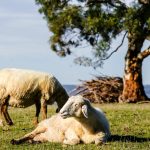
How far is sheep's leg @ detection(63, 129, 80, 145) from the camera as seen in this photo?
1148 cm

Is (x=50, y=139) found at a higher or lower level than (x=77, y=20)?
lower

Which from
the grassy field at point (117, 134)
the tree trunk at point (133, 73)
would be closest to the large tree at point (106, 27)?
the tree trunk at point (133, 73)

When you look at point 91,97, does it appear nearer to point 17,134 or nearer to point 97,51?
point 97,51

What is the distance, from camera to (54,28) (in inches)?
1455

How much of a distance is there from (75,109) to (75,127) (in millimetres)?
525

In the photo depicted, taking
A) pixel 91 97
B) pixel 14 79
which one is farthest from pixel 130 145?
pixel 91 97

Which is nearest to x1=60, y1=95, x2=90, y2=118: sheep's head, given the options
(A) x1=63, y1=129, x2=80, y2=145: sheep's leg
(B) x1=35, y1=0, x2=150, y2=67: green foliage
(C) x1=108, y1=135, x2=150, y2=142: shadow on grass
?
(A) x1=63, y1=129, x2=80, y2=145: sheep's leg

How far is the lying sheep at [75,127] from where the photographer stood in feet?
37.0

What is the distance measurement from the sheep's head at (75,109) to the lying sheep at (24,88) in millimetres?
6126

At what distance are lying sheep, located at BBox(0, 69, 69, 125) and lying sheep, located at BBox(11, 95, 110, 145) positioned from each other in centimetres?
532

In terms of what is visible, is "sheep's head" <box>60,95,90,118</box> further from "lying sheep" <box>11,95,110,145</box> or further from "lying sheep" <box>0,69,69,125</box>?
"lying sheep" <box>0,69,69,125</box>

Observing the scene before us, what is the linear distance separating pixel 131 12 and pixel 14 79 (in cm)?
1719

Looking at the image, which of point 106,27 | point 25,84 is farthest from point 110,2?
point 25,84

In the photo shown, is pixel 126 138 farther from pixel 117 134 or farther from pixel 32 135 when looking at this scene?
pixel 32 135
